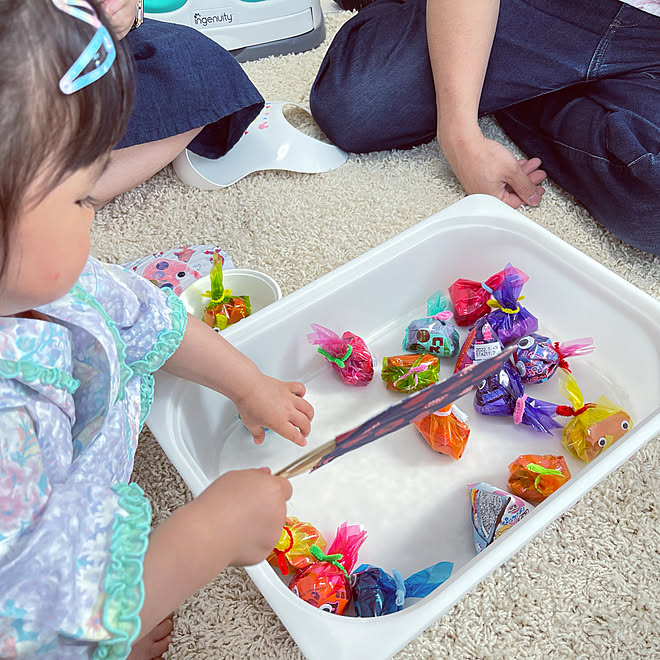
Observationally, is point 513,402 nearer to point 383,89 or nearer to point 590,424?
point 590,424

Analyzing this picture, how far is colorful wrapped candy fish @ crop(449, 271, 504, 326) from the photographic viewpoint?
0.90 m

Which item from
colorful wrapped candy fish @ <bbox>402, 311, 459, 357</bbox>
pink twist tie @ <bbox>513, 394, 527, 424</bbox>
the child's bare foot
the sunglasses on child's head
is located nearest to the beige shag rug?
the child's bare foot

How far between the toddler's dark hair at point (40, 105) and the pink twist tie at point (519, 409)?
1.82 ft

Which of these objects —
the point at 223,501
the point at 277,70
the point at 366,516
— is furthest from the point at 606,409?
the point at 277,70

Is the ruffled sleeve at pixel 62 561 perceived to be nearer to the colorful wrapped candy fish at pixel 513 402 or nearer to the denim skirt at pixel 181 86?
the colorful wrapped candy fish at pixel 513 402

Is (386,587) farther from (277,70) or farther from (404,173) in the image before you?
(277,70)

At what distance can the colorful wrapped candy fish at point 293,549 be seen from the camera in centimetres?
68

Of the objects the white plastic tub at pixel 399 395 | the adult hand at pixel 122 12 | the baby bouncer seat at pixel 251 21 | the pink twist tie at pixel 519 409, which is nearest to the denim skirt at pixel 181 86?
the adult hand at pixel 122 12

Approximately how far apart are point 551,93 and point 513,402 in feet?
2.03

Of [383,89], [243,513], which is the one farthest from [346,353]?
[383,89]

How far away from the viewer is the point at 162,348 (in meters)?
0.66

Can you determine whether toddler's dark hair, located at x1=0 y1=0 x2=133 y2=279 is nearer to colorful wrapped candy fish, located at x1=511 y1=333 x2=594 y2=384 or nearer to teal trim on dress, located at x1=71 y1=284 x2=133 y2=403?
teal trim on dress, located at x1=71 y1=284 x2=133 y2=403

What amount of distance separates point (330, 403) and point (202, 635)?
301 mm

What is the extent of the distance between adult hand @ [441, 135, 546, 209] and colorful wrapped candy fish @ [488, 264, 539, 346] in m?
0.27
